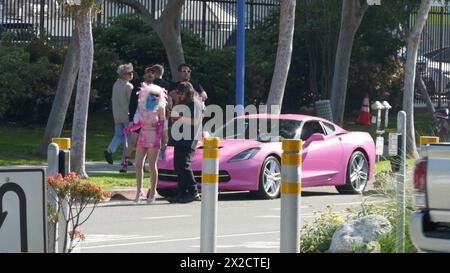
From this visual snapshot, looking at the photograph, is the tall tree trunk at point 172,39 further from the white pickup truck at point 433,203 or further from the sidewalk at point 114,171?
the white pickup truck at point 433,203

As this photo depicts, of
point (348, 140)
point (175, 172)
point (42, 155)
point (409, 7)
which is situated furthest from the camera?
point (409, 7)

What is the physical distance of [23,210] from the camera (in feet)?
25.7

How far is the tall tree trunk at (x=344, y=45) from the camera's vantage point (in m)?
25.9

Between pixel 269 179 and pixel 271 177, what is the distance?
0.18ft

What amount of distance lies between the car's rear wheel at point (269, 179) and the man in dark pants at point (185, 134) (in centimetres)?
120

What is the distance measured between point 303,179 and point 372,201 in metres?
5.37

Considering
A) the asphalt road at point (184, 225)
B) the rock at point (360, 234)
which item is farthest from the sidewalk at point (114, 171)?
the rock at point (360, 234)

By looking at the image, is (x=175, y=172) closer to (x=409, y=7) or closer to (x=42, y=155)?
(x=42, y=155)

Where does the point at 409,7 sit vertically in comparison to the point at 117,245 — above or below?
above

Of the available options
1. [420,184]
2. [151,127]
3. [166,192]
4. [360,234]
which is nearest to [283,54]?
[166,192]

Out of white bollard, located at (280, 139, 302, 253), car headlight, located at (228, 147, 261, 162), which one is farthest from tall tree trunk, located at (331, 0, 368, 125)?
white bollard, located at (280, 139, 302, 253)

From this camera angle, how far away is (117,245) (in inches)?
469
